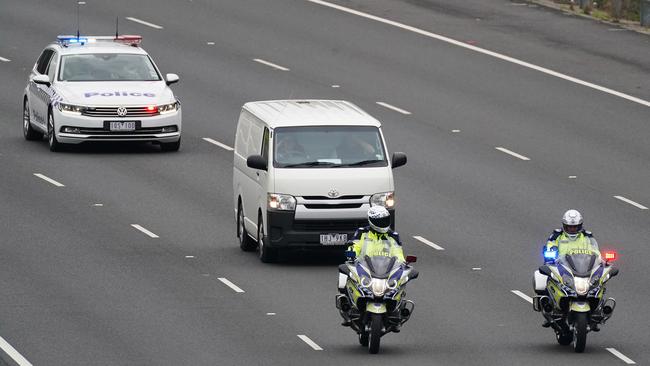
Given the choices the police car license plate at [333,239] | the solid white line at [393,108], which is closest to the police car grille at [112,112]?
the solid white line at [393,108]

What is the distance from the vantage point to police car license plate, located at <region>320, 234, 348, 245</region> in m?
26.5

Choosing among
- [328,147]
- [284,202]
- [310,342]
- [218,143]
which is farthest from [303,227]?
[218,143]

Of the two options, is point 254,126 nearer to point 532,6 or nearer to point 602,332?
point 602,332

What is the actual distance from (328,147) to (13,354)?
7170 millimetres

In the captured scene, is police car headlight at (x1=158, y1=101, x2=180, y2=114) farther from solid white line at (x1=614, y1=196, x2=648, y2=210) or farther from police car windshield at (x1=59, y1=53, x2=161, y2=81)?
solid white line at (x1=614, y1=196, x2=648, y2=210)

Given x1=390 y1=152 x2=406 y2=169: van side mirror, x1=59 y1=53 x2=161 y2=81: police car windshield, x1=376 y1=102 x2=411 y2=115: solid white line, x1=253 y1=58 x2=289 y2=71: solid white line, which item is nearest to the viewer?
x1=390 y1=152 x2=406 y2=169: van side mirror

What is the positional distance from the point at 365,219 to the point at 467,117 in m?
12.5

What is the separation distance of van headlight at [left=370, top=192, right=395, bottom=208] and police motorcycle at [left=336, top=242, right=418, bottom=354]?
16.3ft

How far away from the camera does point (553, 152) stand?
3588 centimetres

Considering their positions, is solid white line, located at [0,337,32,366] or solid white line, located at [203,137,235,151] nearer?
solid white line, located at [0,337,32,366]

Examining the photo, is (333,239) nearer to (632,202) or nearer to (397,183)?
(397,183)

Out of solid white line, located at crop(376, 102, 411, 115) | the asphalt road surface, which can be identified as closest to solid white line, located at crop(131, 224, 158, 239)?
the asphalt road surface

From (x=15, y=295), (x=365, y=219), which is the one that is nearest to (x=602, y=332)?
(x=365, y=219)

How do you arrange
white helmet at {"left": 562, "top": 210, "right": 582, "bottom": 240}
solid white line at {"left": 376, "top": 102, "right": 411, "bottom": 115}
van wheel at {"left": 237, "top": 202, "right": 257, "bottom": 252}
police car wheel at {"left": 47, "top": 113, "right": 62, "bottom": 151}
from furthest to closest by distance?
solid white line at {"left": 376, "top": 102, "right": 411, "bottom": 115}, police car wheel at {"left": 47, "top": 113, "right": 62, "bottom": 151}, van wheel at {"left": 237, "top": 202, "right": 257, "bottom": 252}, white helmet at {"left": 562, "top": 210, "right": 582, "bottom": 240}
